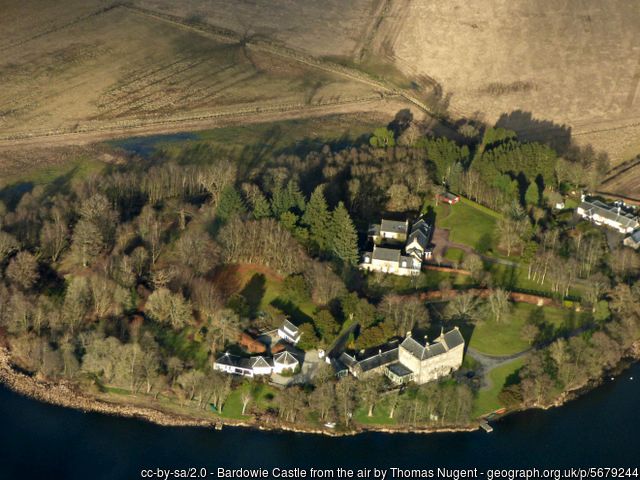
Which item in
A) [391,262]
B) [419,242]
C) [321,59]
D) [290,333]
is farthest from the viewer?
[321,59]

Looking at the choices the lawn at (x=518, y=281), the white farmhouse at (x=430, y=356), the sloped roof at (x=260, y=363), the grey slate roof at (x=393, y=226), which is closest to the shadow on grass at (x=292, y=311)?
the sloped roof at (x=260, y=363)

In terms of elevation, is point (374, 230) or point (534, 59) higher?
point (534, 59)

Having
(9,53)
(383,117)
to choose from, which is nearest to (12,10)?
(9,53)

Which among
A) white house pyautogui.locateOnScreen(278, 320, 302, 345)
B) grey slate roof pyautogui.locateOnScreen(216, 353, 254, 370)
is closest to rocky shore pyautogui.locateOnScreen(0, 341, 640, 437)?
grey slate roof pyautogui.locateOnScreen(216, 353, 254, 370)

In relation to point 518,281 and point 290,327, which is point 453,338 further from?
point 518,281

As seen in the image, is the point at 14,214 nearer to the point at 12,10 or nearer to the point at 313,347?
the point at 313,347

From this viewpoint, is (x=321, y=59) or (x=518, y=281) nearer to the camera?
(x=518, y=281)

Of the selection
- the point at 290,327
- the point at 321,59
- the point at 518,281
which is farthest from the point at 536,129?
the point at 290,327

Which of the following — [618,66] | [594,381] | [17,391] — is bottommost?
[17,391]
